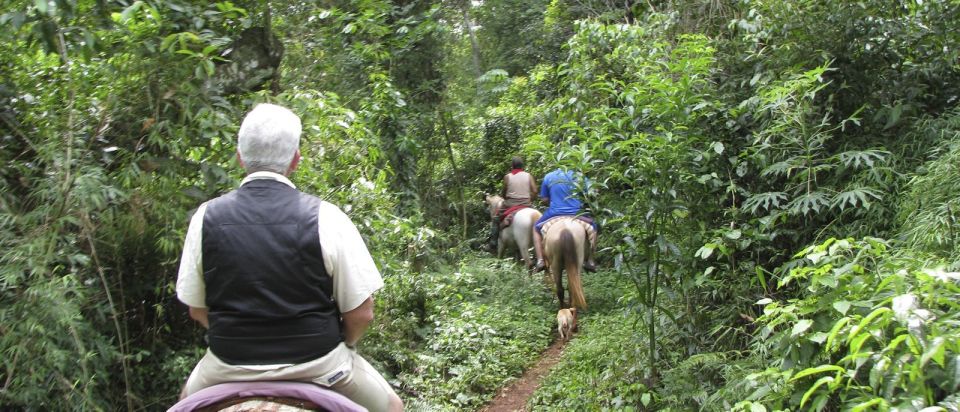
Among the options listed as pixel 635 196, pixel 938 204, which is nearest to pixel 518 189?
pixel 635 196

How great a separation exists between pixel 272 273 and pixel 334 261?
0.23m

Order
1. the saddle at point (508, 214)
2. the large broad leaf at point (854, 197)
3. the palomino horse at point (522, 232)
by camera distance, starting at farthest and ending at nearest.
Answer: the saddle at point (508, 214)
the palomino horse at point (522, 232)
the large broad leaf at point (854, 197)

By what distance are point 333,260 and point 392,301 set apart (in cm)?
471

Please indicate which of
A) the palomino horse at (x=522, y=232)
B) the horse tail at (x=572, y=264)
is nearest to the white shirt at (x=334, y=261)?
the horse tail at (x=572, y=264)

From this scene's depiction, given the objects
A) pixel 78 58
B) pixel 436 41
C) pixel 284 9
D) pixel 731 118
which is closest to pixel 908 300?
pixel 731 118

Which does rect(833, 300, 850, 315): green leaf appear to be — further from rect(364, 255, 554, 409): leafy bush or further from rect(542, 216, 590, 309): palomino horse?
rect(542, 216, 590, 309): palomino horse

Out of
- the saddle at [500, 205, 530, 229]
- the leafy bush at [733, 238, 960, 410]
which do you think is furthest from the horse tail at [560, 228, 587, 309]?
the leafy bush at [733, 238, 960, 410]

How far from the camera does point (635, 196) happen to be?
5.04 m

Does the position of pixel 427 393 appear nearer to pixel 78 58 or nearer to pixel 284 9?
pixel 78 58

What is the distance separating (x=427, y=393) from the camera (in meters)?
6.09

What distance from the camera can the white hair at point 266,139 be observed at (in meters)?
2.65

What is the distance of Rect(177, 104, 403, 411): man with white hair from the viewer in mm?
2527

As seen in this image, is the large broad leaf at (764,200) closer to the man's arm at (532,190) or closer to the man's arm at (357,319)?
the man's arm at (357,319)

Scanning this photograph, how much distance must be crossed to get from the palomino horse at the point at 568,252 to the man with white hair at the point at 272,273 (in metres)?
6.08
